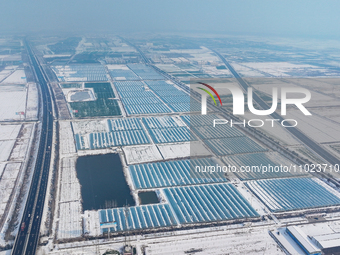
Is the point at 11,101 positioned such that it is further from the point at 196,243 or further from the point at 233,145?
the point at 196,243

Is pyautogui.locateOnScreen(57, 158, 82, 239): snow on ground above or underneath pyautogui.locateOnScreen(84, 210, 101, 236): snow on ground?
above

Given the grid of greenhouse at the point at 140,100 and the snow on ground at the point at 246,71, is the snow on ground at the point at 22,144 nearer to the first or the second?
the grid of greenhouse at the point at 140,100

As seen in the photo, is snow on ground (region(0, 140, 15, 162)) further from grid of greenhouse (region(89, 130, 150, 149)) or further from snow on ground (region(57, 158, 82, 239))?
grid of greenhouse (region(89, 130, 150, 149))

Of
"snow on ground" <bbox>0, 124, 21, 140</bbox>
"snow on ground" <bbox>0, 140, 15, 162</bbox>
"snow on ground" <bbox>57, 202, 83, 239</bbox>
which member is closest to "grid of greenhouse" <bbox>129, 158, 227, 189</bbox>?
"snow on ground" <bbox>57, 202, 83, 239</bbox>

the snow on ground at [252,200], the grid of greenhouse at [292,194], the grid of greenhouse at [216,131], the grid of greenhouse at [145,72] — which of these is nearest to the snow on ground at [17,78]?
the grid of greenhouse at [145,72]

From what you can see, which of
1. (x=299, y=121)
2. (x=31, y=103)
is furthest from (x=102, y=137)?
(x=299, y=121)

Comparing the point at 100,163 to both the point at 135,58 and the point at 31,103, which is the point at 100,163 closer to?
the point at 31,103
